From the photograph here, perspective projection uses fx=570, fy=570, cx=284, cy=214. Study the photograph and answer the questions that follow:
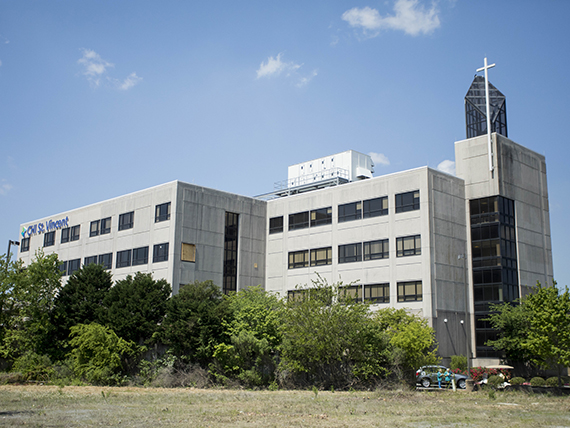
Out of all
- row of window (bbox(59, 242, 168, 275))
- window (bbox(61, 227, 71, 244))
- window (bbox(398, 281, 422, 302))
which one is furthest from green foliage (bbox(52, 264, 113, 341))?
window (bbox(398, 281, 422, 302))

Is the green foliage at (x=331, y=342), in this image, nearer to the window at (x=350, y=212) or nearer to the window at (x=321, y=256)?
the window at (x=350, y=212)

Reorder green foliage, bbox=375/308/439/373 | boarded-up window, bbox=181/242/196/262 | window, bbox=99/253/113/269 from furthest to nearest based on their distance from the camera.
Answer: window, bbox=99/253/113/269 < boarded-up window, bbox=181/242/196/262 < green foliage, bbox=375/308/439/373

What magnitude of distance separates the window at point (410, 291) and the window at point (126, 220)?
27597 mm

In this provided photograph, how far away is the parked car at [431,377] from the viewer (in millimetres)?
42031

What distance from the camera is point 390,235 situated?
5156cm

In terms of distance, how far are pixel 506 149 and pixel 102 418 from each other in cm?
4541

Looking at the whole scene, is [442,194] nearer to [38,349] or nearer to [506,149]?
[506,149]

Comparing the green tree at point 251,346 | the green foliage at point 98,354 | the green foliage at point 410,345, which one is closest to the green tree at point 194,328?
the green tree at point 251,346

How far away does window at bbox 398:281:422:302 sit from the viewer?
48.8 meters

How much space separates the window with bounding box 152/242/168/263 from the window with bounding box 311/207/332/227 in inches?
587

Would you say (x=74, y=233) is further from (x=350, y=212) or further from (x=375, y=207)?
(x=375, y=207)

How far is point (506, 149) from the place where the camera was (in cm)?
5381

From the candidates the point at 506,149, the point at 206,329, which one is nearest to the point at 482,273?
the point at 506,149

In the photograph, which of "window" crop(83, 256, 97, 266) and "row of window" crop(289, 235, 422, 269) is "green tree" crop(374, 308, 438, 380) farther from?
"window" crop(83, 256, 97, 266)
